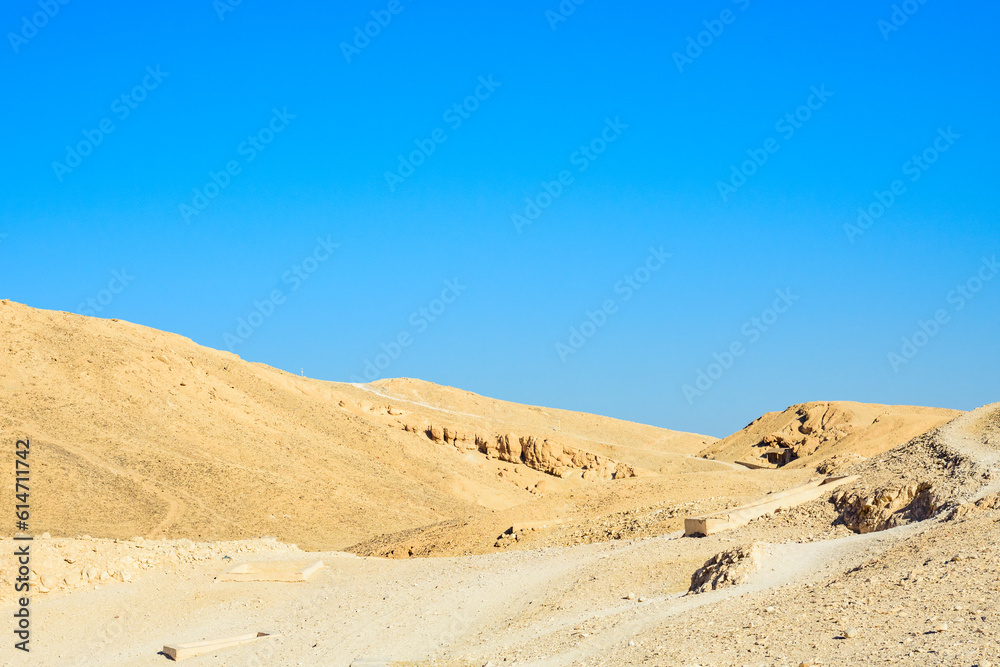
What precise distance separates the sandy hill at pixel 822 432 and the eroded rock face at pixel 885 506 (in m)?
18.8

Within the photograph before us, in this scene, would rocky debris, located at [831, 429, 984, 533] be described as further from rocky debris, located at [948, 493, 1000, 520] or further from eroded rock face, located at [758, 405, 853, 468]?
eroded rock face, located at [758, 405, 853, 468]

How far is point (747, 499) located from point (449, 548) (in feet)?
21.9

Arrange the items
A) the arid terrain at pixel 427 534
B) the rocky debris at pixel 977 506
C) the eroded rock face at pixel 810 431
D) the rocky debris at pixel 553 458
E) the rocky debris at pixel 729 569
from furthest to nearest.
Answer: the eroded rock face at pixel 810 431
the rocky debris at pixel 553 458
the rocky debris at pixel 977 506
the rocky debris at pixel 729 569
the arid terrain at pixel 427 534

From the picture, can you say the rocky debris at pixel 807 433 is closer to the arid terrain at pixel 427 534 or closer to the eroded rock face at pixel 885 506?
the arid terrain at pixel 427 534

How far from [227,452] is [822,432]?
27.1 metres

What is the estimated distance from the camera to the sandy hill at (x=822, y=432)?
3550cm

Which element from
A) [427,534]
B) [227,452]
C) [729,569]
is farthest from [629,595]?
[227,452]

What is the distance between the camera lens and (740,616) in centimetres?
898

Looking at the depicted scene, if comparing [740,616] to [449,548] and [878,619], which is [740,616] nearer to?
[878,619]

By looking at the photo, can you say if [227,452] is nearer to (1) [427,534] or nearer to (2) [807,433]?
(1) [427,534]

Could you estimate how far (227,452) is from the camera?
101 feet

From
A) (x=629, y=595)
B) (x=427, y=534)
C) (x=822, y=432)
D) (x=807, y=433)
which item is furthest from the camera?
(x=807, y=433)

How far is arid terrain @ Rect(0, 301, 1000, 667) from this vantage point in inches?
355

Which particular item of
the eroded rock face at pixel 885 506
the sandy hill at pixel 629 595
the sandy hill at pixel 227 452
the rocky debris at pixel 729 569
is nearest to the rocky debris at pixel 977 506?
the sandy hill at pixel 629 595
